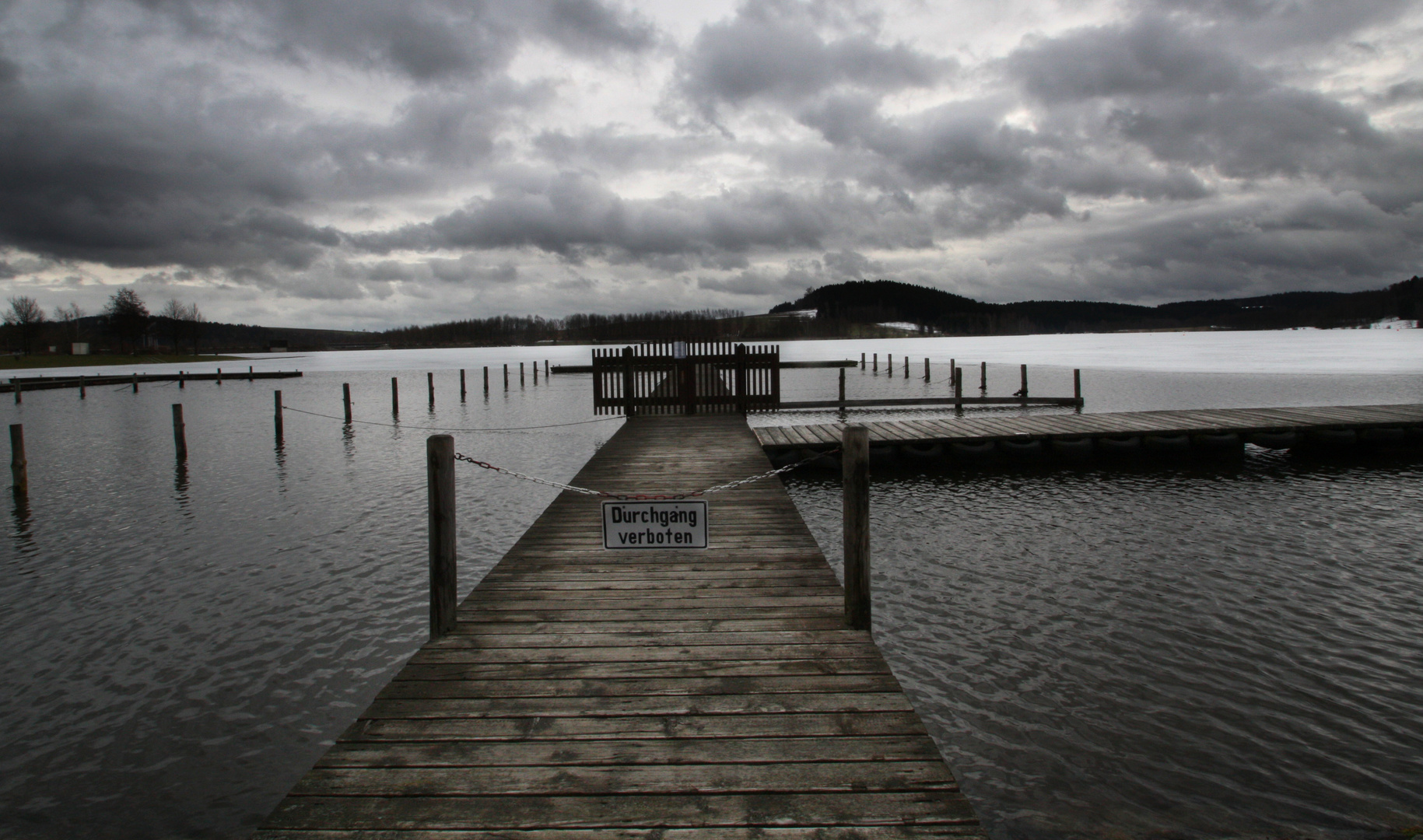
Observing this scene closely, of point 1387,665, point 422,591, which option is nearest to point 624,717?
point 422,591

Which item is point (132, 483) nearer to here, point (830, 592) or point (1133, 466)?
point (830, 592)

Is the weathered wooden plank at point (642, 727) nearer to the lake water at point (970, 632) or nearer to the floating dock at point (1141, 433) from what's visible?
the lake water at point (970, 632)

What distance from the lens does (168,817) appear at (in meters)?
5.04

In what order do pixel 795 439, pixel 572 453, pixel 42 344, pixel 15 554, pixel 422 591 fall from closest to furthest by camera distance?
pixel 422 591 → pixel 15 554 → pixel 795 439 → pixel 572 453 → pixel 42 344

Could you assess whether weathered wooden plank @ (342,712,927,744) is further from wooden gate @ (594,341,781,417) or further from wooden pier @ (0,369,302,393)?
wooden pier @ (0,369,302,393)

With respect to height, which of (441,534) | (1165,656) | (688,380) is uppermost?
(688,380)

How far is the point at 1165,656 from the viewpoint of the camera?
714cm

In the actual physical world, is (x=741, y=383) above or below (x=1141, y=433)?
above

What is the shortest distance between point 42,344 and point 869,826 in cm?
15583

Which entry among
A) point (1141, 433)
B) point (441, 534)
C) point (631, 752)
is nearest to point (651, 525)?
point (441, 534)

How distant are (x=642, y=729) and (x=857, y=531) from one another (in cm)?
221

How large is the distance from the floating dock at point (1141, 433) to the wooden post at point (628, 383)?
3.65 metres

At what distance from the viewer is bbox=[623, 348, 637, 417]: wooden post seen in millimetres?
19234

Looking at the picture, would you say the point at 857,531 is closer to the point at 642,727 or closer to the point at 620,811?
the point at 642,727
